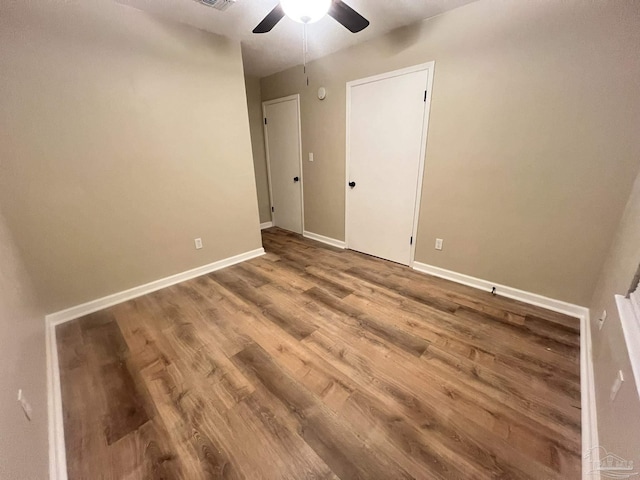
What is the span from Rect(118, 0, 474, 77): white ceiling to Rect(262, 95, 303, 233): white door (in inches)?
31.3

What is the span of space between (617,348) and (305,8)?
2349mm

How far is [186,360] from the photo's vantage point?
1.67 meters

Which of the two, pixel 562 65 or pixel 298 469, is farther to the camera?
pixel 562 65

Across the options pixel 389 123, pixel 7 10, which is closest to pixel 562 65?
pixel 389 123

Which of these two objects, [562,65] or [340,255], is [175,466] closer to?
[340,255]

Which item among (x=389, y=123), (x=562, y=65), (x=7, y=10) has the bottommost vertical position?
(x=389, y=123)

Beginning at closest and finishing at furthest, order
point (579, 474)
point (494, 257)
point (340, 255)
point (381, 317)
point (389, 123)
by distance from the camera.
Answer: point (579, 474), point (381, 317), point (494, 257), point (389, 123), point (340, 255)

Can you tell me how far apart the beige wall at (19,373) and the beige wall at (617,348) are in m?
1.92

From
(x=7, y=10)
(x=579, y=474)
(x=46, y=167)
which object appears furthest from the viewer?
(x=46, y=167)

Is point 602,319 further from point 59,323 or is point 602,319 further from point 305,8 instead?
point 59,323

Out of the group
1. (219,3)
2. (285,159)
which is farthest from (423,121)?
(285,159)

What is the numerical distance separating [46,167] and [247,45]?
218 centimetres

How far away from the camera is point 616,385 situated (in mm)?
1026

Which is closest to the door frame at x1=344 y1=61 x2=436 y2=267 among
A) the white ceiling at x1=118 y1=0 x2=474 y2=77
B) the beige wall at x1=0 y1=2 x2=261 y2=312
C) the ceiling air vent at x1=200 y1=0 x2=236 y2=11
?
the white ceiling at x1=118 y1=0 x2=474 y2=77
